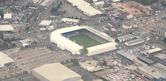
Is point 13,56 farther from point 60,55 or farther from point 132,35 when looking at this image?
point 132,35

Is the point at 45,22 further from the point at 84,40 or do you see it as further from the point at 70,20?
the point at 84,40

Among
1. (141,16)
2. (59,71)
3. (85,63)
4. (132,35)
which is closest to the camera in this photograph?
(59,71)

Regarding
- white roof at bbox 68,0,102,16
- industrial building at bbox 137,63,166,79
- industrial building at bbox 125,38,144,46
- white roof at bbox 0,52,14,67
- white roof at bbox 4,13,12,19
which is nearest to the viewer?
industrial building at bbox 137,63,166,79

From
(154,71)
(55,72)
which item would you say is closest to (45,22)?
(55,72)

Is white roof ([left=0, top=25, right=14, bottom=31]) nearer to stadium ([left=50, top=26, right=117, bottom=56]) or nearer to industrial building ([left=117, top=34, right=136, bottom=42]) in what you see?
stadium ([left=50, top=26, right=117, bottom=56])

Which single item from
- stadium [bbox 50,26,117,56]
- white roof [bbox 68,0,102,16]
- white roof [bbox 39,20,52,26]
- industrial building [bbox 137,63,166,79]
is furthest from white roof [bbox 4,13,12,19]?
industrial building [bbox 137,63,166,79]

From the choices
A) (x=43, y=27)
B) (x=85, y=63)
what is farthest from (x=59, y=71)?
(x=43, y=27)

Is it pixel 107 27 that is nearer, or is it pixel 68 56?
pixel 68 56
